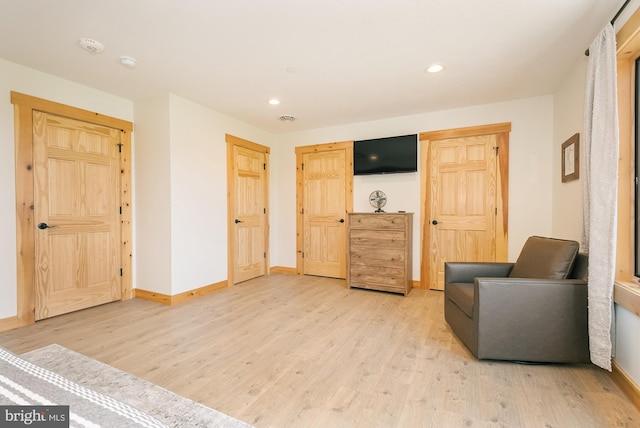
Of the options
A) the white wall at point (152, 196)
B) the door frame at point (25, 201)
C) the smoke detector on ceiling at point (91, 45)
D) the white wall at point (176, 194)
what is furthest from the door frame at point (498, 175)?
the door frame at point (25, 201)

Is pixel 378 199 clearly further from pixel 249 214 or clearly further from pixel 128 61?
pixel 128 61

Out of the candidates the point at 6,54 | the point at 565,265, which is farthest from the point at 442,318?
the point at 6,54

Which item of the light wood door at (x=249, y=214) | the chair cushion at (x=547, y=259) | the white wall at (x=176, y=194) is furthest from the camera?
the light wood door at (x=249, y=214)

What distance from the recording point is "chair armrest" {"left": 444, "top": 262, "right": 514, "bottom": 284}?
273 centimetres

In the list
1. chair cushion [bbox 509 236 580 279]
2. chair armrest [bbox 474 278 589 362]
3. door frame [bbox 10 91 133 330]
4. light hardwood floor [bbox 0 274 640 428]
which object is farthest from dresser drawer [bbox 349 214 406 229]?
door frame [bbox 10 91 133 330]

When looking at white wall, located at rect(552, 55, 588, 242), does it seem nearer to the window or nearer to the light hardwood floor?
the window

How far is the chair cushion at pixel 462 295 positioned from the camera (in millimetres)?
2263

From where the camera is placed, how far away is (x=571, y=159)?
2812 millimetres

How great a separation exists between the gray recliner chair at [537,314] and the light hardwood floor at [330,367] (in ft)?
0.40

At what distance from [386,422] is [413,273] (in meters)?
2.87

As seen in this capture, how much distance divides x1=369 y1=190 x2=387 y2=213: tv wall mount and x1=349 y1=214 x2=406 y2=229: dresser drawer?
0.35m

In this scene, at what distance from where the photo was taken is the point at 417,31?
2.21 metres

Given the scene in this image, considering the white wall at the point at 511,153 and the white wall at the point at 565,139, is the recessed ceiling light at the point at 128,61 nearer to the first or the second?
the white wall at the point at 511,153

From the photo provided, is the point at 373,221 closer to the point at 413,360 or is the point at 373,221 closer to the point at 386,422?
the point at 413,360
